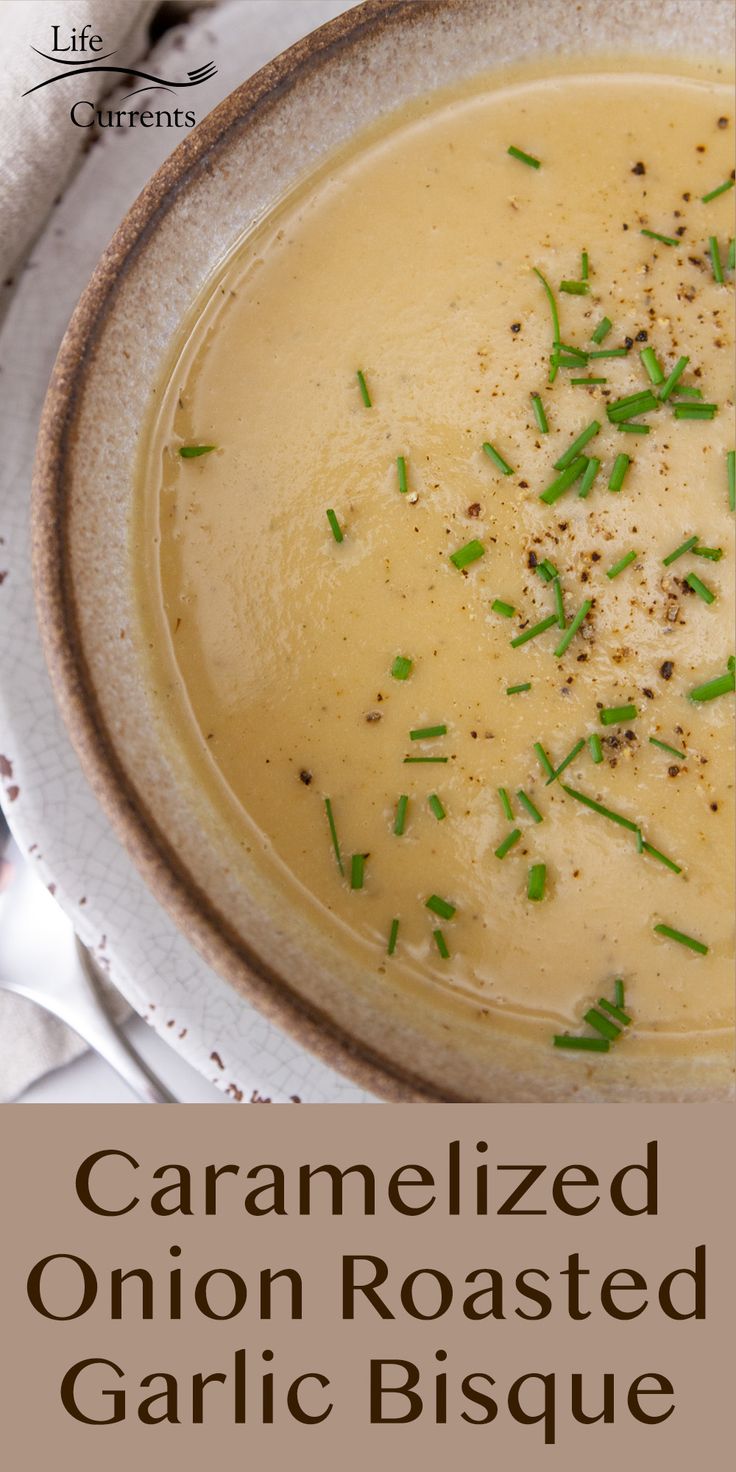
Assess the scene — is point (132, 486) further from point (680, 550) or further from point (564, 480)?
point (680, 550)

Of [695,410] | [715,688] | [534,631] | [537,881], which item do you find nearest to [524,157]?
[695,410]

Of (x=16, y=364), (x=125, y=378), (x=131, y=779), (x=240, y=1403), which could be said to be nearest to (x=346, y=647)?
(x=131, y=779)

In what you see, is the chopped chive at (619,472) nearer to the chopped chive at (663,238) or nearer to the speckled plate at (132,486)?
the chopped chive at (663,238)

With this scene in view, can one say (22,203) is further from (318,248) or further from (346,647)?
(346,647)

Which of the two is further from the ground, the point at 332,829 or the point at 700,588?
the point at 700,588

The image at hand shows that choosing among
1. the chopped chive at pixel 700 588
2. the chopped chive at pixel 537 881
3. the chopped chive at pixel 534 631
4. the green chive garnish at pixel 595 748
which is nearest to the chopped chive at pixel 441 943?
the chopped chive at pixel 537 881

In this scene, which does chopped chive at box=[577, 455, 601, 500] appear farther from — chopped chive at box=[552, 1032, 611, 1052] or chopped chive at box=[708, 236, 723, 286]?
chopped chive at box=[552, 1032, 611, 1052]
